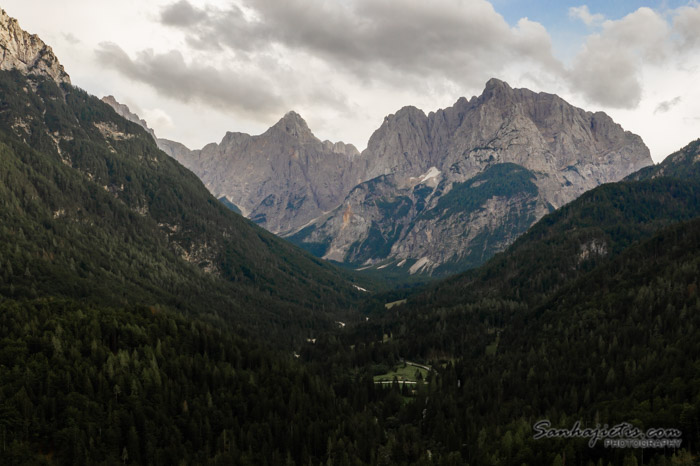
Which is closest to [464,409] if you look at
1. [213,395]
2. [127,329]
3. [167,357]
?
[213,395]

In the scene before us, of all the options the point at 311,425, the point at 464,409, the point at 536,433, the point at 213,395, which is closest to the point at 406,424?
the point at 464,409

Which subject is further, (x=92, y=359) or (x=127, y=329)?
(x=127, y=329)

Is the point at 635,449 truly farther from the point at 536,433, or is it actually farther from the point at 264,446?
the point at 264,446

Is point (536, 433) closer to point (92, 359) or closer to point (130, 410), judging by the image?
point (130, 410)

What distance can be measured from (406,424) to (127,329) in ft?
355

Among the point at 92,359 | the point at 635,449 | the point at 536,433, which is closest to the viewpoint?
the point at 635,449

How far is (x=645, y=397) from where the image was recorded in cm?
16250

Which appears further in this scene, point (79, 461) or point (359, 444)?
point (359, 444)

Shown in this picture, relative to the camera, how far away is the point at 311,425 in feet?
560

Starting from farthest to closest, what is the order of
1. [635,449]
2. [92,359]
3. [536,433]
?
[92,359]
[536,433]
[635,449]

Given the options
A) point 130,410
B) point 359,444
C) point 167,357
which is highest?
point 167,357

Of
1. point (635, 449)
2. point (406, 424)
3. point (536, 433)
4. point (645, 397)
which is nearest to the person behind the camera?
point (635, 449)

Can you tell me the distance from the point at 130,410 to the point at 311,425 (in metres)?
56.3

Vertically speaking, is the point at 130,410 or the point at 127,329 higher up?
the point at 127,329
